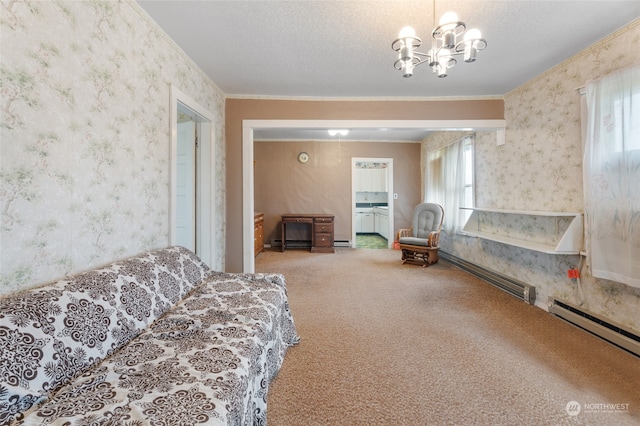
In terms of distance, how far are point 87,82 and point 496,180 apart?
4160 millimetres

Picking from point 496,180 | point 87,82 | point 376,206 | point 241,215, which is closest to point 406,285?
point 496,180

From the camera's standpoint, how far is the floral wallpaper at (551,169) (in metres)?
2.24

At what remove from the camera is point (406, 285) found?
12.3ft

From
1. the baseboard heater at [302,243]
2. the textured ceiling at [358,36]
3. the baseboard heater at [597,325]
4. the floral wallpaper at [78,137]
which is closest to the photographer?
the floral wallpaper at [78,137]

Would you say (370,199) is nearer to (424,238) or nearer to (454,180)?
(424,238)

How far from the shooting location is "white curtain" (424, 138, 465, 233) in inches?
180

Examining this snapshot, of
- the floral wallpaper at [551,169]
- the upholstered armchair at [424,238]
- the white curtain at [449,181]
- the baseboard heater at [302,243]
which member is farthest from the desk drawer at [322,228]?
the floral wallpaper at [551,169]

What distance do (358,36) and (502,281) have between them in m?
3.15

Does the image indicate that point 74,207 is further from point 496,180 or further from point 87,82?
point 496,180

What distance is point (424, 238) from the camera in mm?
5051

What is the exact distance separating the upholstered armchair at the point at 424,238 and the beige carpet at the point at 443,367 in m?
1.41

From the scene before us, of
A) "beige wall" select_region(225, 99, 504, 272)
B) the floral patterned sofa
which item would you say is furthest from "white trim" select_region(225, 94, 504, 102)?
the floral patterned sofa

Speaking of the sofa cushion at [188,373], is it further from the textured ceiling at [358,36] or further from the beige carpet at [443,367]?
the textured ceiling at [358,36]

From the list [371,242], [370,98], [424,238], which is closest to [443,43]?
[370,98]
